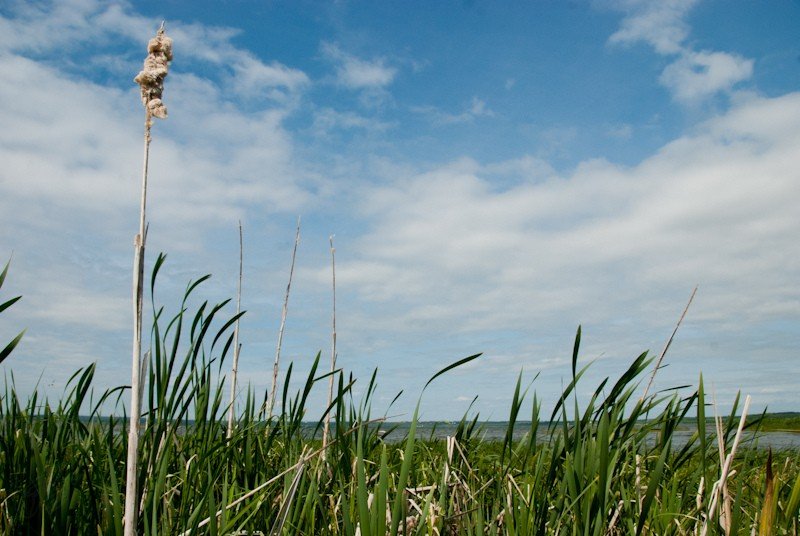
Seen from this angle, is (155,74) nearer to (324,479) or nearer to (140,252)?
(140,252)

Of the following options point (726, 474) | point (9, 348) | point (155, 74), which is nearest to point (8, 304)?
point (9, 348)

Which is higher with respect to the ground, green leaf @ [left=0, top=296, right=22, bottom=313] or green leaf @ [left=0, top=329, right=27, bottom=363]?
green leaf @ [left=0, top=296, right=22, bottom=313]

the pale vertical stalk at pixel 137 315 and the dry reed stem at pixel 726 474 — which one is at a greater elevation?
the pale vertical stalk at pixel 137 315

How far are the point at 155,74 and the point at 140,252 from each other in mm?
423

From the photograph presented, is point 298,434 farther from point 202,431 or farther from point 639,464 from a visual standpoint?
point 639,464

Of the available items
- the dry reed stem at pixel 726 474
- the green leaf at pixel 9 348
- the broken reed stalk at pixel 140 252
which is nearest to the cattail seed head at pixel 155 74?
the broken reed stalk at pixel 140 252

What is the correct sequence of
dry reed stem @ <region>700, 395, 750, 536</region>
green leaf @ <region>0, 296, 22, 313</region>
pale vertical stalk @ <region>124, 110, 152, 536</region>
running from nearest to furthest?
pale vertical stalk @ <region>124, 110, 152, 536</region>, dry reed stem @ <region>700, 395, 750, 536</region>, green leaf @ <region>0, 296, 22, 313</region>

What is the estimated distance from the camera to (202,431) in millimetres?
2500

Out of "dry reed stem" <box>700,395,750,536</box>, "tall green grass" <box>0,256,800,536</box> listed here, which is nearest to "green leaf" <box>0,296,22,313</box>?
"tall green grass" <box>0,256,800,536</box>

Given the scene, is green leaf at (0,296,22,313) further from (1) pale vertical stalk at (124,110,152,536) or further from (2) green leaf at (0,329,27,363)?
(1) pale vertical stalk at (124,110,152,536)

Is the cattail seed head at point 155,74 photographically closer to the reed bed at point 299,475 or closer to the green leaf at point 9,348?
the reed bed at point 299,475

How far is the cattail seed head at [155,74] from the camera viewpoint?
4.80 ft

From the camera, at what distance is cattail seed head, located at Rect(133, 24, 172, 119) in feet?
4.80

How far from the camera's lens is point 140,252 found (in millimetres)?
1391
